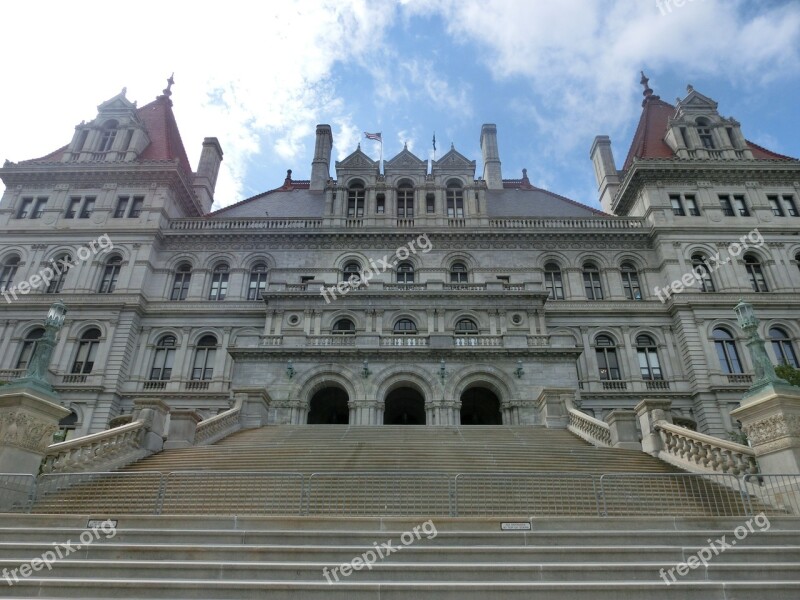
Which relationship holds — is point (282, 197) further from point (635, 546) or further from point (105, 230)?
point (635, 546)

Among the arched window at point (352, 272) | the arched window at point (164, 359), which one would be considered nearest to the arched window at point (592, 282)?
the arched window at point (352, 272)

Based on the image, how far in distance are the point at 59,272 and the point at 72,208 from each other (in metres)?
4.89

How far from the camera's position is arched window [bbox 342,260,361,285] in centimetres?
3342

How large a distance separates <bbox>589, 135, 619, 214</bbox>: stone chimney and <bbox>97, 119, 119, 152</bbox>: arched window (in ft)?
121

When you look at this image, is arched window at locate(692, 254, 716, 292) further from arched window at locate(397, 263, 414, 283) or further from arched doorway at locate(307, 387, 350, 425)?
arched doorway at locate(307, 387, 350, 425)

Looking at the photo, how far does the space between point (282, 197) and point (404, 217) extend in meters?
11.7

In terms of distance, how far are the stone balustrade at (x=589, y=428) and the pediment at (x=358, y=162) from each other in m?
23.7

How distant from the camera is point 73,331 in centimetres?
3069

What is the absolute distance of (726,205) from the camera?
114 feet

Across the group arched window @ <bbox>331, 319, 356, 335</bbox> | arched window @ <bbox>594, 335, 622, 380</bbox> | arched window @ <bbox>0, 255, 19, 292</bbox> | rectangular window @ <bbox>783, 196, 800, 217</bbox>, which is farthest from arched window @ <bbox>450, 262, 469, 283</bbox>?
arched window @ <bbox>0, 255, 19, 292</bbox>

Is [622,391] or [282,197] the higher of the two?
[282,197]

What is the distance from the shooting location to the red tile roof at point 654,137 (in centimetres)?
3779

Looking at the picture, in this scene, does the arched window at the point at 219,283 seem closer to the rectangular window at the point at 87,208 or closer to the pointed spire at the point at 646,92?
the rectangular window at the point at 87,208

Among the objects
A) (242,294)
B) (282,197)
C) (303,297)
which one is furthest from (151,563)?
(282,197)
